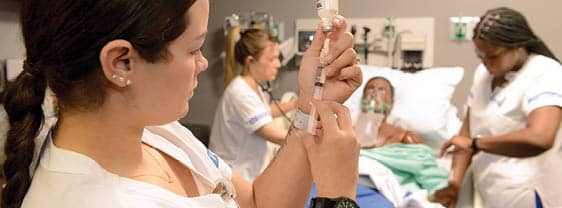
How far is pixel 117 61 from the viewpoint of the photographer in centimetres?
69

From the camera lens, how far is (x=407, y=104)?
A: 2.97 m

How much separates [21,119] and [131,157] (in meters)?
0.18

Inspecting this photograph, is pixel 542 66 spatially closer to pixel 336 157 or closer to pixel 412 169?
pixel 412 169

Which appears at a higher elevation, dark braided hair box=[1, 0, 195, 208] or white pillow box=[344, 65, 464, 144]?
dark braided hair box=[1, 0, 195, 208]

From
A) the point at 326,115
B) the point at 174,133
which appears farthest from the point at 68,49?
the point at 326,115

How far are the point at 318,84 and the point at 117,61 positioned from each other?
16.8 inches

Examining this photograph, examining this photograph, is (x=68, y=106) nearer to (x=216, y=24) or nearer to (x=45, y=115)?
(x=45, y=115)

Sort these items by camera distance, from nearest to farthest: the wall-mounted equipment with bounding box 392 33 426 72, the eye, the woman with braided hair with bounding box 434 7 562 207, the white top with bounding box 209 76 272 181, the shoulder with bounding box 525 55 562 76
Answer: the eye → the woman with braided hair with bounding box 434 7 562 207 → the shoulder with bounding box 525 55 562 76 → the white top with bounding box 209 76 272 181 → the wall-mounted equipment with bounding box 392 33 426 72

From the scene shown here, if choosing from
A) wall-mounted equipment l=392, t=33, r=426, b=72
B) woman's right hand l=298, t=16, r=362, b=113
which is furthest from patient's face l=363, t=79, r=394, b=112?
woman's right hand l=298, t=16, r=362, b=113

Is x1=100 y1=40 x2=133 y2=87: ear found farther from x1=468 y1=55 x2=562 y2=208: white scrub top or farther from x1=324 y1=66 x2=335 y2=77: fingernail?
x1=468 y1=55 x2=562 y2=208: white scrub top

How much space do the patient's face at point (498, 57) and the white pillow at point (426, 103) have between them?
83 centimetres

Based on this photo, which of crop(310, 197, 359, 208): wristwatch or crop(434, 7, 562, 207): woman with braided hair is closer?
crop(310, 197, 359, 208): wristwatch

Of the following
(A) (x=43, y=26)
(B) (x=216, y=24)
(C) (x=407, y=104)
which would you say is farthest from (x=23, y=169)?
(B) (x=216, y=24)

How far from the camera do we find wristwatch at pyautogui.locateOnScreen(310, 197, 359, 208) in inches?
32.9
